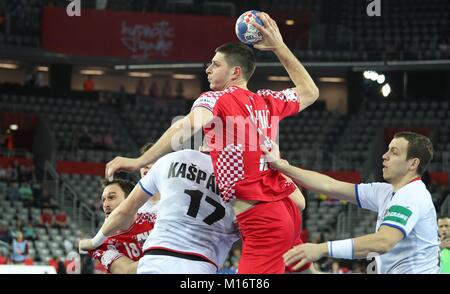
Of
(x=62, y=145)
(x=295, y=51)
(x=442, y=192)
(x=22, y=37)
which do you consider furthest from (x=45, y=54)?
(x=442, y=192)

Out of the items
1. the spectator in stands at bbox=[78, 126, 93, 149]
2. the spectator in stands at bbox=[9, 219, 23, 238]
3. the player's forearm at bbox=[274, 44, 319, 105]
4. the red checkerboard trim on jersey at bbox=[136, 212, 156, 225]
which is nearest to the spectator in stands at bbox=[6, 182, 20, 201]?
the spectator in stands at bbox=[9, 219, 23, 238]

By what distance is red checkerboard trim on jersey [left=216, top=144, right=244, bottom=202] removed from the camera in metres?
6.86

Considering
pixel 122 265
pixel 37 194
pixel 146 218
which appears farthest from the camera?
pixel 37 194

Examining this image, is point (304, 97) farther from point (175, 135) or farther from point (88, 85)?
point (88, 85)

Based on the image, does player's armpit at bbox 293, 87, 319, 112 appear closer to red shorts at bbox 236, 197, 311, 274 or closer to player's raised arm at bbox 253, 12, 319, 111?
player's raised arm at bbox 253, 12, 319, 111

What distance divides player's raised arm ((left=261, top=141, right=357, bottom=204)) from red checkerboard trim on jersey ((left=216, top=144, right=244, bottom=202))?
193 millimetres

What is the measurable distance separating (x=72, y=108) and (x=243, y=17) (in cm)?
2722

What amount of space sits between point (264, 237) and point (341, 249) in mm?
873

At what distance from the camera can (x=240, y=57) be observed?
23.7ft

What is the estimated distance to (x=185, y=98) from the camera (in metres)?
36.9

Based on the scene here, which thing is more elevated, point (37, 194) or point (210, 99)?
point (210, 99)

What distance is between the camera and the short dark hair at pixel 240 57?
7.24 m

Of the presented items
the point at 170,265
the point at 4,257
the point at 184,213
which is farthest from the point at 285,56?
the point at 4,257

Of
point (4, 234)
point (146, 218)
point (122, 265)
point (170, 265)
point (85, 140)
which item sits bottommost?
point (4, 234)
